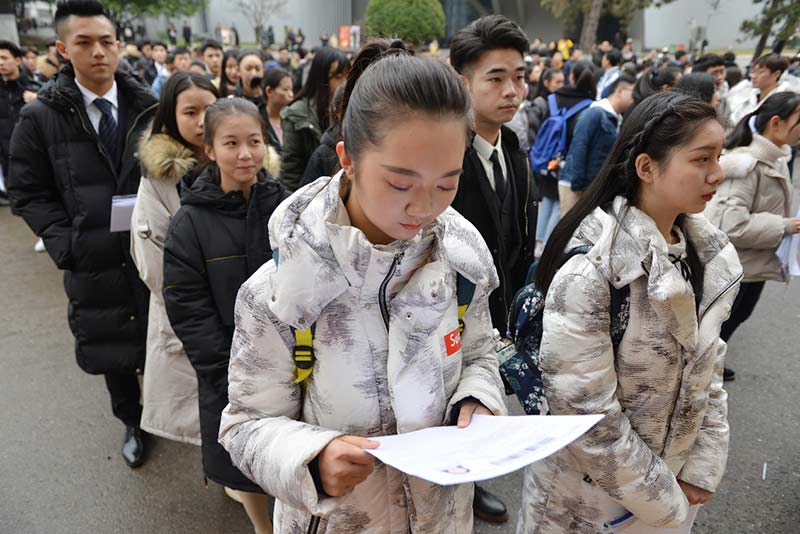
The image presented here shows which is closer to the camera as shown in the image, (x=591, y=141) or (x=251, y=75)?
(x=591, y=141)

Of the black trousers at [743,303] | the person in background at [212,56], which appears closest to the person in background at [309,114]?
the black trousers at [743,303]

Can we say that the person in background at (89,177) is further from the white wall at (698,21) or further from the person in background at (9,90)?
the white wall at (698,21)

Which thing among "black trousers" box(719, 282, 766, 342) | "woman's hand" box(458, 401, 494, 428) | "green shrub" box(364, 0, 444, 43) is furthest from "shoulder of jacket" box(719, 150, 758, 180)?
"green shrub" box(364, 0, 444, 43)

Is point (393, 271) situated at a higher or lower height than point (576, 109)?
higher

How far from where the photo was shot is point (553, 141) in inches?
211

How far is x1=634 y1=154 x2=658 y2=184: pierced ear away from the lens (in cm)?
157

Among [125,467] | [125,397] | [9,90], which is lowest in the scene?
[125,467]

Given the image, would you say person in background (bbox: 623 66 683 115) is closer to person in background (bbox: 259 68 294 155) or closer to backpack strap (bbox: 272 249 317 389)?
person in background (bbox: 259 68 294 155)

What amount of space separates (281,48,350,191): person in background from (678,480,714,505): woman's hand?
2629 mm

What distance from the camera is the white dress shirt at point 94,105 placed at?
2.74 meters

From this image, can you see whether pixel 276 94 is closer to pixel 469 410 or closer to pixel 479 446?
pixel 469 410

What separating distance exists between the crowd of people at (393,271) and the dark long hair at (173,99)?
0.01 metres

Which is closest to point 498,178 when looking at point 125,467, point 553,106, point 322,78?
point 322,78

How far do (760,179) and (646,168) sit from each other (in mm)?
1902
